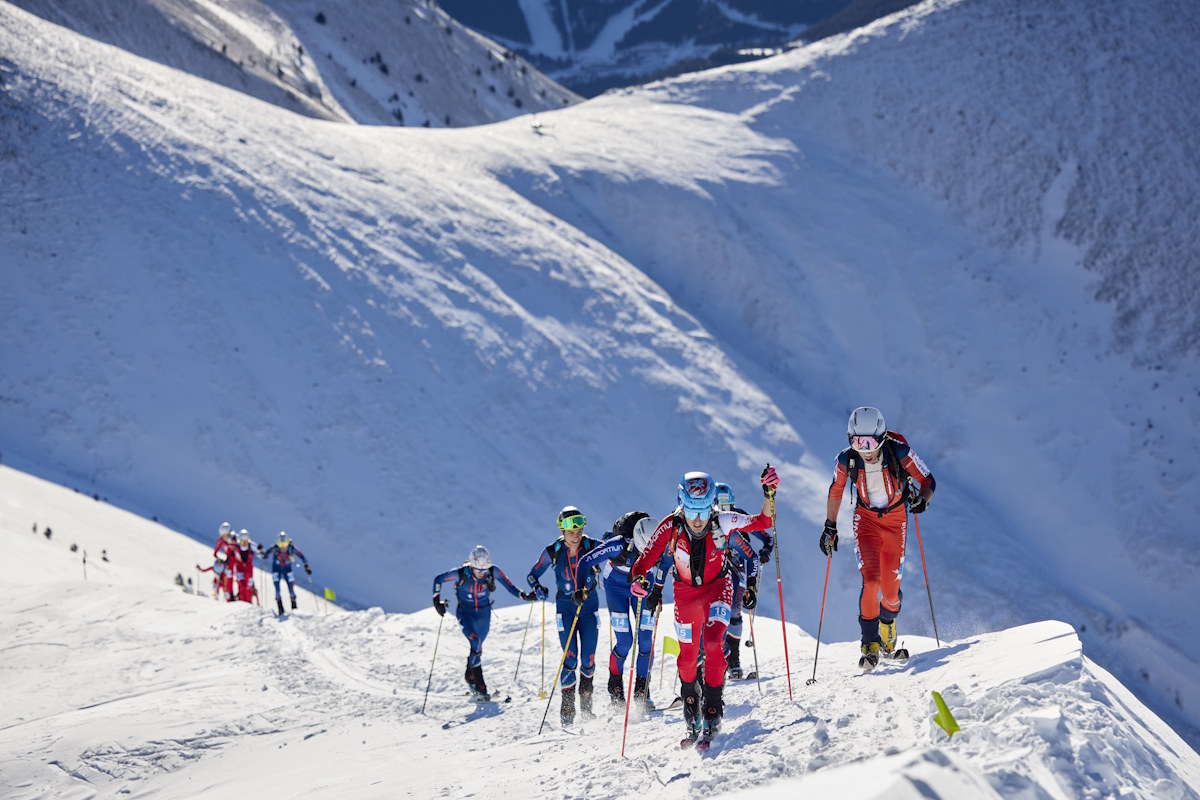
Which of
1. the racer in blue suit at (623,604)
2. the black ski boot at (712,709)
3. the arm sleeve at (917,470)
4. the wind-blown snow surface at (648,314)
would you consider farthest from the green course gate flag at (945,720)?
the wind-blown snow surface at (648,314)

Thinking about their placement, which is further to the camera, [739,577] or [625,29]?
[625,29]

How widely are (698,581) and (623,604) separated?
2.60 metres

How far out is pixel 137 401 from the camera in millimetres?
25016

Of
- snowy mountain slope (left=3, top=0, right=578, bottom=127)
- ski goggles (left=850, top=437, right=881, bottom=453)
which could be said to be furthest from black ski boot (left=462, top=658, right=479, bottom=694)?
snowy mountain slope (left=3, top=0, right=578, bottom=127)

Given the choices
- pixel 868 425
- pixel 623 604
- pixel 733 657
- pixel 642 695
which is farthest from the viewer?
pixel 733 657

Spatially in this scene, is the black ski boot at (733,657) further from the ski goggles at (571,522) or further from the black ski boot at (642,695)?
the ski goggles at (571,522)

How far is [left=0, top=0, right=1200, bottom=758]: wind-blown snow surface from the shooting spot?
2406 cm

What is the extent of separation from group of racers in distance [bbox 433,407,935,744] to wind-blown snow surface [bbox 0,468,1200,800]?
19.0 inches

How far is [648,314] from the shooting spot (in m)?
30.7

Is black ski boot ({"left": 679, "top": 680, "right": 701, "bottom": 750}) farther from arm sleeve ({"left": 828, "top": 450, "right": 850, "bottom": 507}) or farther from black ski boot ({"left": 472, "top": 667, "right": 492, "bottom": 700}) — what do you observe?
black ski boot ({"left": 472, "top": 667, "right": 492, "bottom": 700})

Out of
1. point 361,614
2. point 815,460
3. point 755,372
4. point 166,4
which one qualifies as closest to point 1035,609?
point 815,460

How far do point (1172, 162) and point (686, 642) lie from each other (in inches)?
1366

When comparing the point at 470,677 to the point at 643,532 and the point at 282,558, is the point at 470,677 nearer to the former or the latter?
the point at 643,532

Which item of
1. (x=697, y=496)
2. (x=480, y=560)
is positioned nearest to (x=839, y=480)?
(x=697, y=496)
